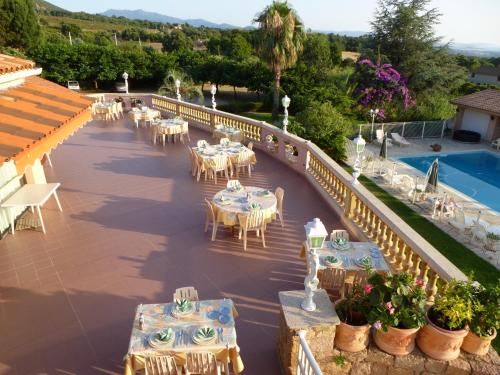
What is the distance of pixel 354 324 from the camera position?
4777 mm

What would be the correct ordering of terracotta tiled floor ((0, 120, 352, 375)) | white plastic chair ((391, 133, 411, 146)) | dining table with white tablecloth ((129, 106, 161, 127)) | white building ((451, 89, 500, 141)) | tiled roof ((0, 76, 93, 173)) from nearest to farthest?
tiled roof ((0, 76, 93, 173))
terracotta tiled floor ((0, 120, 352, 375))
dining table with white tablecloth ((129, 106, 161, 127))
white plastic chair ((391, 133, 411, 146))
white building ((451, 89, 500, 141))

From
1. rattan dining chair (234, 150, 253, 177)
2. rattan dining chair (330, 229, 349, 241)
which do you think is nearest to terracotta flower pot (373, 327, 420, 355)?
rattan dining chair (330, 229, 349, 241)

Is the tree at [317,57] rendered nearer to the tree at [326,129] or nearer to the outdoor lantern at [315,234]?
the tree at [326,129]

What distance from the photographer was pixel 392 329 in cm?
454

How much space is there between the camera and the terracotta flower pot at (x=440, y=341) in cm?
450

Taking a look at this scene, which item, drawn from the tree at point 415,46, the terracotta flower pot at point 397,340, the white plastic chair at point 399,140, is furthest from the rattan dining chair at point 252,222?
the tree at point 415,46

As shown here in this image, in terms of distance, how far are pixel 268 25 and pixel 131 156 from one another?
1697 cm

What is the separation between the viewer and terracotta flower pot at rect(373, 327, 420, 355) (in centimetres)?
455

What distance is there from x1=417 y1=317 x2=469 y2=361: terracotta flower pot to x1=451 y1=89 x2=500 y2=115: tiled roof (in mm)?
27833

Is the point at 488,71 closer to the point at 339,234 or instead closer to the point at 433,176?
the point at 433,176

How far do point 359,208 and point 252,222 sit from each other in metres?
2.42

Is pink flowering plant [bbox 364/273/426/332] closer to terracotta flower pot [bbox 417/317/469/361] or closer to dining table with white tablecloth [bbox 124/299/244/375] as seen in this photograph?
terracotta flower pot [bbox 417/317/469/361]

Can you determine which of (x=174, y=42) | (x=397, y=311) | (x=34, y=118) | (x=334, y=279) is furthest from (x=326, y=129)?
(x=174, y=42)

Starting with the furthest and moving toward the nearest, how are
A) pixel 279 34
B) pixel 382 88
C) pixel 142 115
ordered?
pixel 382 88 < pixel 279 34 < pixel 142 115
